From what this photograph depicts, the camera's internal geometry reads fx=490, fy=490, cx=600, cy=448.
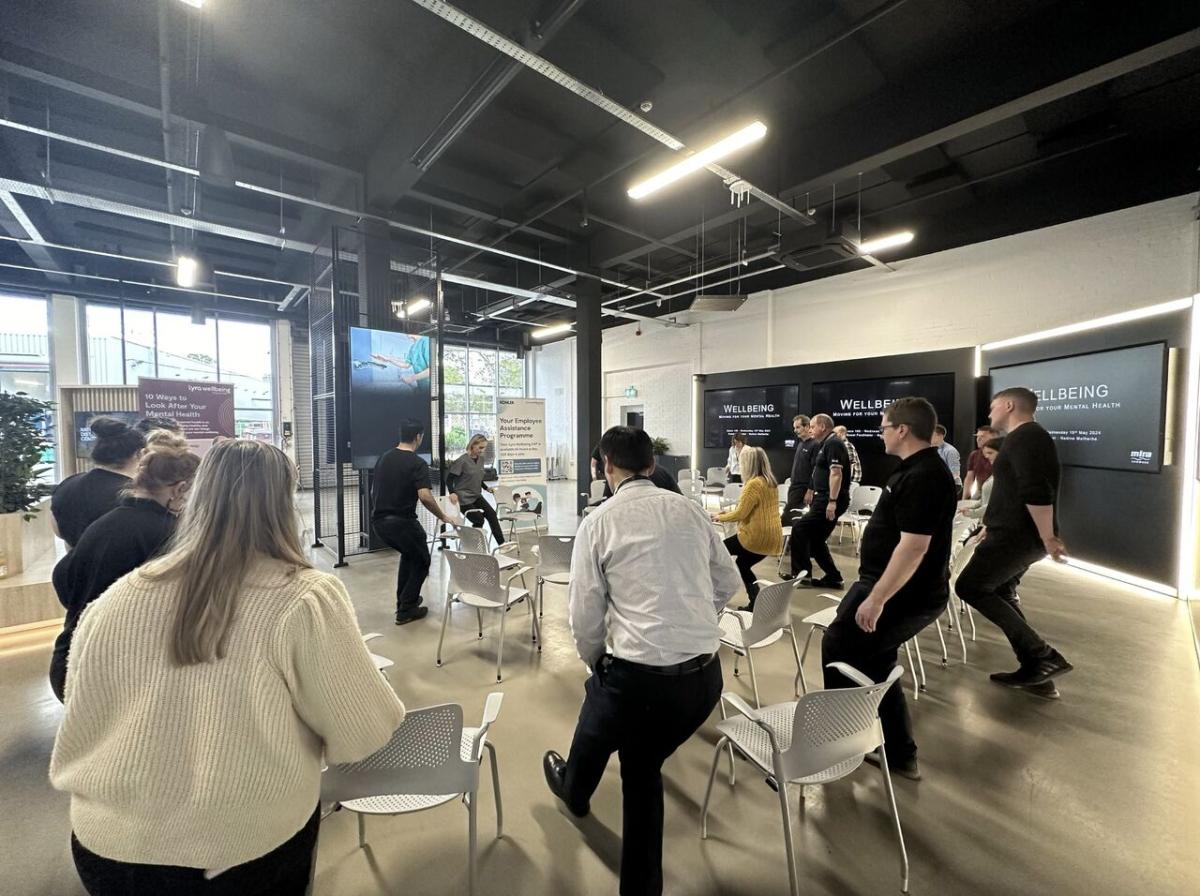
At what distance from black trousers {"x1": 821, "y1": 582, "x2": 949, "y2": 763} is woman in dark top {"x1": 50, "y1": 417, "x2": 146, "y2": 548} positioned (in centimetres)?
310

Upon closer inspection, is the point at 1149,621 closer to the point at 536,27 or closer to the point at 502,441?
the point at 536,27

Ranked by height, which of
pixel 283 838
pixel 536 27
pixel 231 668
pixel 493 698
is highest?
pixel 536 27

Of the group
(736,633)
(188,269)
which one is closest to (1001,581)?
(736,633)

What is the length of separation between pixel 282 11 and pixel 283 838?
5188mm

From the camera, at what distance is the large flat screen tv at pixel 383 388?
5680mm

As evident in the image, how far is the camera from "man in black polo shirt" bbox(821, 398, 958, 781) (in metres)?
1.92

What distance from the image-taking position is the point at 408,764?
142cm

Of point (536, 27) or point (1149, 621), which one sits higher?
point (536, 27)

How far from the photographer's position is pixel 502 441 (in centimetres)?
726

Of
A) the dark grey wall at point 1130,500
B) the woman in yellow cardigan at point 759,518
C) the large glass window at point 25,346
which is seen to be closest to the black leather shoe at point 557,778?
the woman in yellow cardigan at point 759,518

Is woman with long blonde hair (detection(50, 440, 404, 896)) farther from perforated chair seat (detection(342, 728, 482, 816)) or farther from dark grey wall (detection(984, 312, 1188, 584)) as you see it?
dark grey wall (detection(984, 312, 1188, 584))

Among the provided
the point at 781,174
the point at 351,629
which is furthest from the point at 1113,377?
the point at 351,629

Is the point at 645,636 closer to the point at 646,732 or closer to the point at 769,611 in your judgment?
the point at 646,732

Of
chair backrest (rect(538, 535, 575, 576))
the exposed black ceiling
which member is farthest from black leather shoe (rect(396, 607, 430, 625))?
the exposed black ceiling
